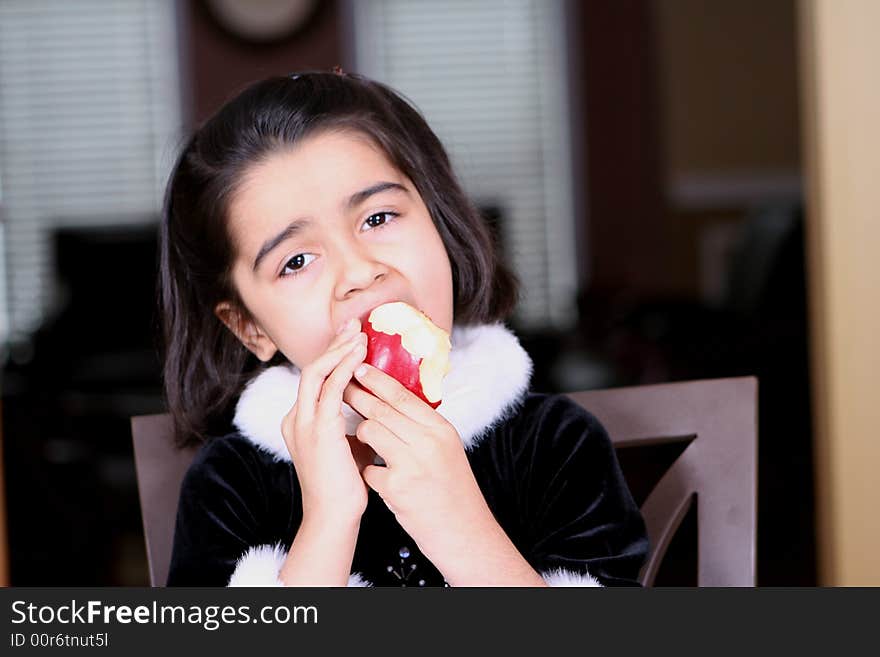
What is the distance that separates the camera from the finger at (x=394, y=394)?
75cm

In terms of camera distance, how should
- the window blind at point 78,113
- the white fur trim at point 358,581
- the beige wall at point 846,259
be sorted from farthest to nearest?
the window blind at point 78,113 < the beige wall at point 846,259 < the white fur trim at point 358,581

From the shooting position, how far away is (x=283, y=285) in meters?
0.83

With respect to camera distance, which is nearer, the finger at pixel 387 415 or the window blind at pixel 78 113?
the finger at pixel 387 415

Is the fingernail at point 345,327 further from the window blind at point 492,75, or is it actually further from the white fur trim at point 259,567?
the window blind at point 492,75

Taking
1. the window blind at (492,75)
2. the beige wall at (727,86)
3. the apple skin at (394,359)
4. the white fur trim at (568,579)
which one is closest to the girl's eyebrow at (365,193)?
the apple skin at (394,359)

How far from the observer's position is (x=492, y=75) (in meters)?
4.51

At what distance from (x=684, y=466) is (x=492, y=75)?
378 cm

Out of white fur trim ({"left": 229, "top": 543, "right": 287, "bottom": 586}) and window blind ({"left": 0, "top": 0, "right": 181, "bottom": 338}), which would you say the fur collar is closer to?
white fur trim ({"left": 229, "top": 543, "right": 287, "bottom": 586})

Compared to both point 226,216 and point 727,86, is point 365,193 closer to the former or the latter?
point 226,216

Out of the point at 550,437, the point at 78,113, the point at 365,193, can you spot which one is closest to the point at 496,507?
the point at 550,437

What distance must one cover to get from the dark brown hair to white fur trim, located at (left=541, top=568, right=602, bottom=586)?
24 centimetres
